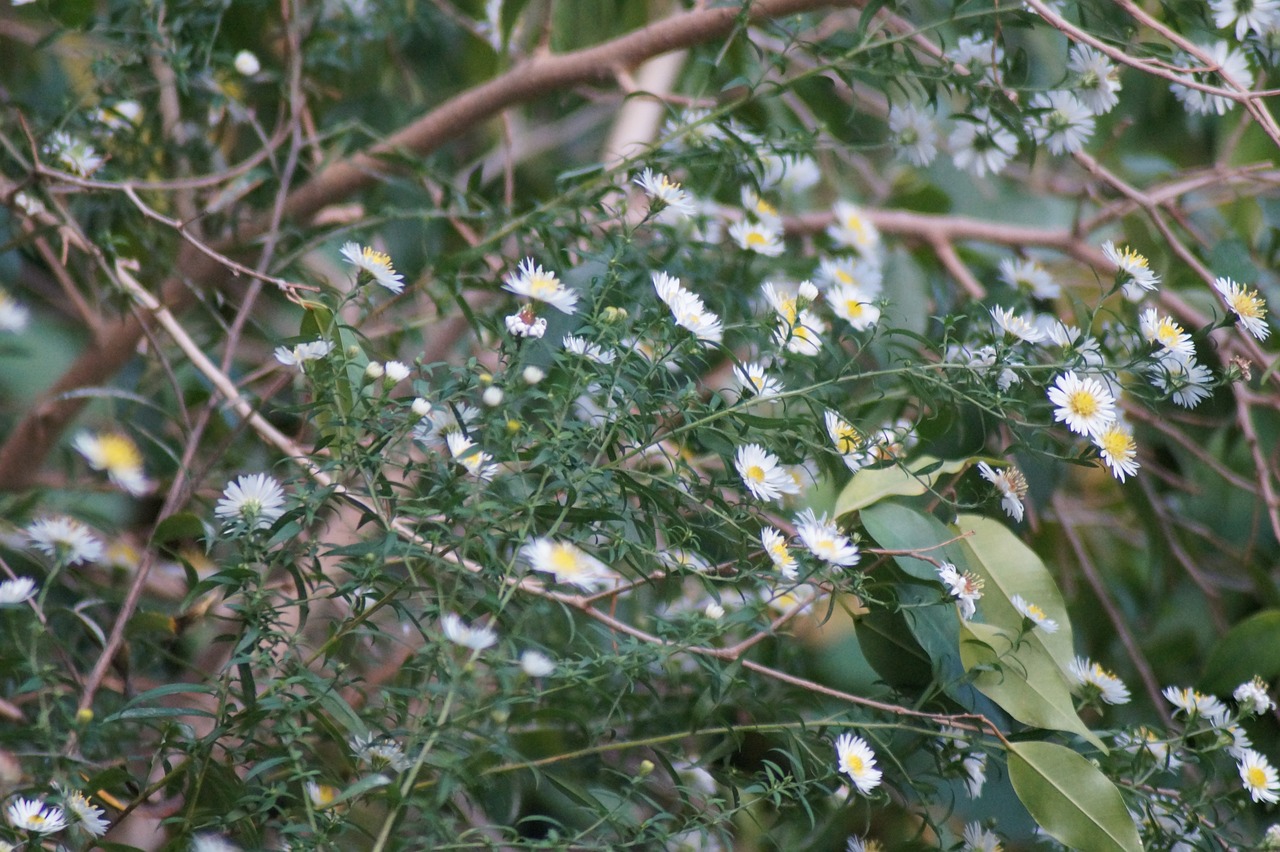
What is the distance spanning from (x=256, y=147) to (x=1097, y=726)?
0.86 m

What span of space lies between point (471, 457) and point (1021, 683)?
0.29 metres

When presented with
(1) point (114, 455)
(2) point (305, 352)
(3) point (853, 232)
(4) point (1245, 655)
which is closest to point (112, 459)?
(1) point (114, 455)

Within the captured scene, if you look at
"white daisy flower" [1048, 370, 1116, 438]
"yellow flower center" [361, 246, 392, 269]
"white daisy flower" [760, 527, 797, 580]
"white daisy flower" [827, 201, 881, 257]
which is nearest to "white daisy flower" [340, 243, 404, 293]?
"yellow flower center" [361, 246, 392, 269]

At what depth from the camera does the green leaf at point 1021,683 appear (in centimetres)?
49

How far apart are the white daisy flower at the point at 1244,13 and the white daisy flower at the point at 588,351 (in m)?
0.37

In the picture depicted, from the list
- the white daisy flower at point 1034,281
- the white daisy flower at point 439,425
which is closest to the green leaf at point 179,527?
the white daisy flower at point 439,425

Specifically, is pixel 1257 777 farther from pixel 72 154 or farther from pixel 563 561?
pixel 72 154

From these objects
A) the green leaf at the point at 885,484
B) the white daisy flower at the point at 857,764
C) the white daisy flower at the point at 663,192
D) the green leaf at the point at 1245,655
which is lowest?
the green leaf at the point at 1245,655

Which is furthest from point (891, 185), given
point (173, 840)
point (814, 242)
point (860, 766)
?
point (173, 840)

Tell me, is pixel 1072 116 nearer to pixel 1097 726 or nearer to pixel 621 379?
pixel 621 379

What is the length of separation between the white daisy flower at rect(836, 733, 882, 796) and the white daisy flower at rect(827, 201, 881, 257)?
43 centimetres

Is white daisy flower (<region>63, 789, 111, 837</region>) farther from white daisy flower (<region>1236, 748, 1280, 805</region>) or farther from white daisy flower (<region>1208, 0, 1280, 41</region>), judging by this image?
white daisy flower (<region>1208, 0, 1280, 41</region>)

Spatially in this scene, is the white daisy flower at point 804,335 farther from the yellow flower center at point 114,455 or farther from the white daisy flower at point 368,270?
the yellow flower center at point 114,455

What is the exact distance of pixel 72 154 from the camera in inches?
26.0
